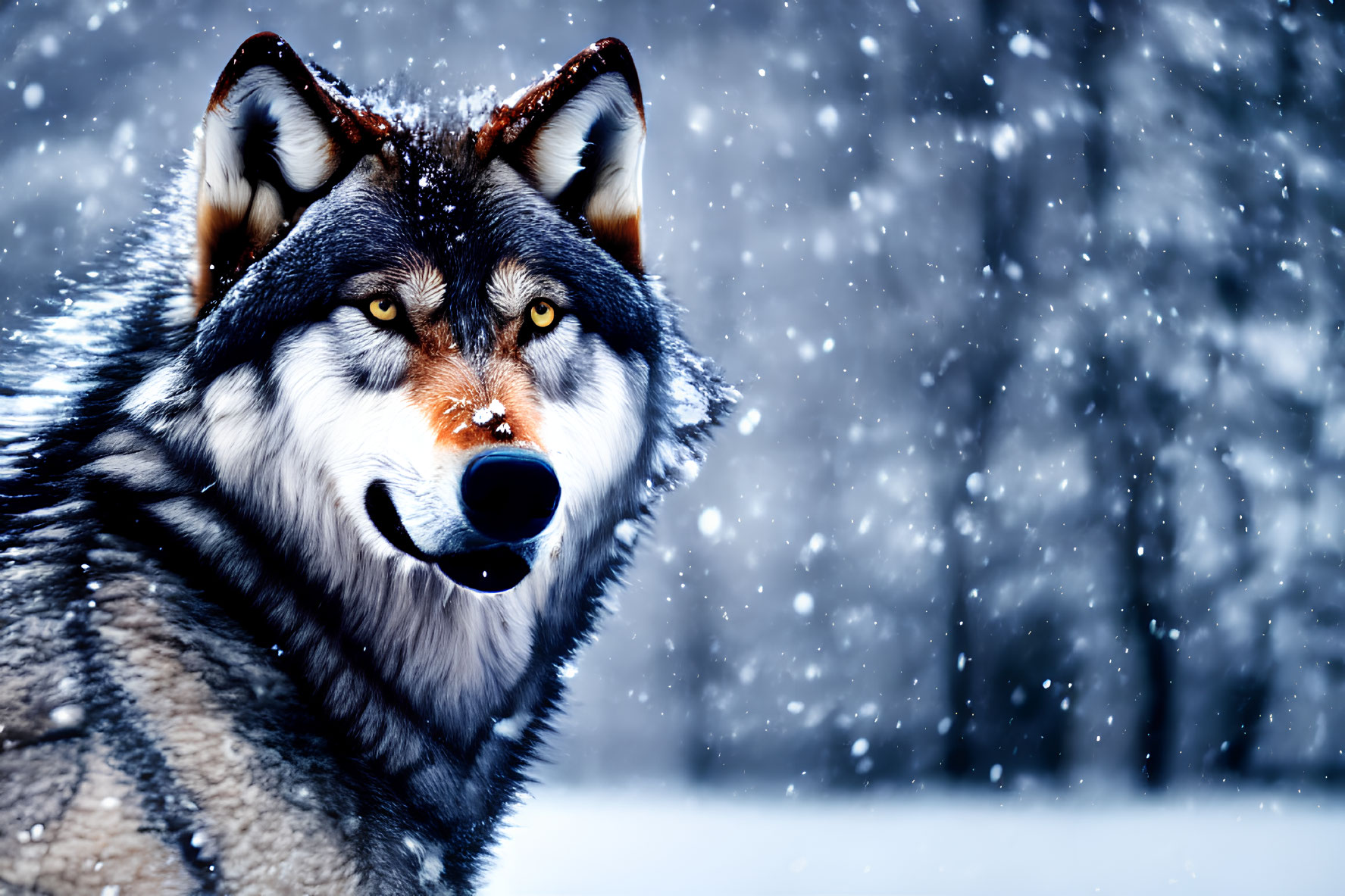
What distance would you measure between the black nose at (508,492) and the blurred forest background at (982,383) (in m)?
3.83

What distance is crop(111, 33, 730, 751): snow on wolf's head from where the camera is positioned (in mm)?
1269

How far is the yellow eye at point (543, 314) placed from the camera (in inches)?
59.0

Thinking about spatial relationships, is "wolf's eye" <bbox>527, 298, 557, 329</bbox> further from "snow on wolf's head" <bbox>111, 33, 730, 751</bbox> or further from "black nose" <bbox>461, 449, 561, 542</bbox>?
"black nose" <bbox>461, 449, 561, 542</bbox>

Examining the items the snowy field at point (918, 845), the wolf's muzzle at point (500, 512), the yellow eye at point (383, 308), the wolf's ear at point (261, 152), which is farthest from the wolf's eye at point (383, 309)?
the snowy field at point (918, 845)

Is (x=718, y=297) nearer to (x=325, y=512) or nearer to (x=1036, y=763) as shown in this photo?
(x=1036, y=763)

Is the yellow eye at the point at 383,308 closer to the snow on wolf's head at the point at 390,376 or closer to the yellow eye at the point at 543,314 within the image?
the snow on wolf's head at the point at 390,376

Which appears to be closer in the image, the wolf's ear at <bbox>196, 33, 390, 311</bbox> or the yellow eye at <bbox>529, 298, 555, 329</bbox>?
the wolf's ear at <bbox>196, 33, 390, 311</bbox>

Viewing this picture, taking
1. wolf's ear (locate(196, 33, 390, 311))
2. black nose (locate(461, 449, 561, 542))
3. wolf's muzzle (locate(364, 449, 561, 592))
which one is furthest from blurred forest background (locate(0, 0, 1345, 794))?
black nose (locate(461, 449, 561, 542))

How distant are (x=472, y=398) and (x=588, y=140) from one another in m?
0.72

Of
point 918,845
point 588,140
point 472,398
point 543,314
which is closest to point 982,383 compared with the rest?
point 918,845

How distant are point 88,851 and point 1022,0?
21.2 feet

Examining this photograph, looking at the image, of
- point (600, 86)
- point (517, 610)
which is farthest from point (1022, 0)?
point (517, 610)

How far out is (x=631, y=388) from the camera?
5.34ft

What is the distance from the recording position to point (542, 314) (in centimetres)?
151
